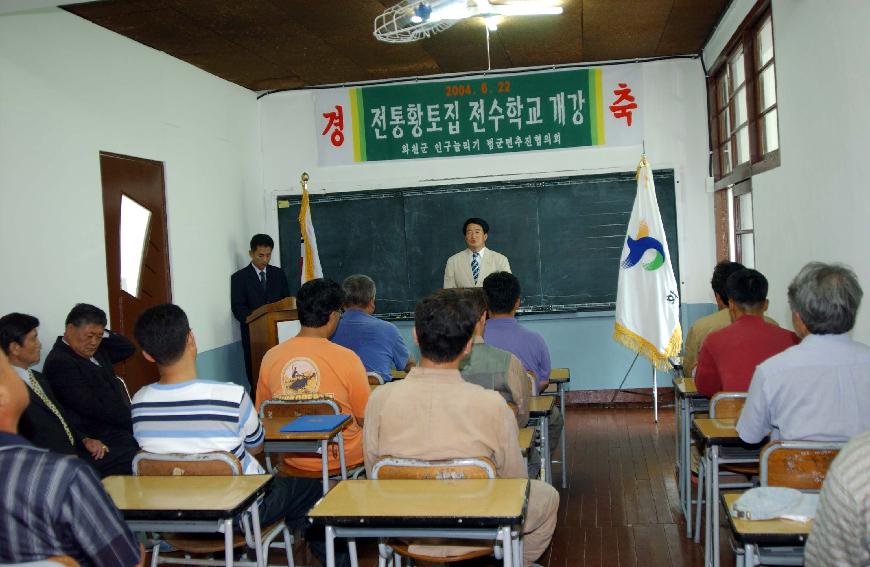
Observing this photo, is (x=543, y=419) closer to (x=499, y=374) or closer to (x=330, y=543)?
(x=499, y=374)

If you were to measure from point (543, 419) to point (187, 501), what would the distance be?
200cm

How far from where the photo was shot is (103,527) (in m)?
Answer: 1.57

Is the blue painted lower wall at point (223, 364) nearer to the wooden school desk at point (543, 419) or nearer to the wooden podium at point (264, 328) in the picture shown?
the wooden podium at point (264, 328)

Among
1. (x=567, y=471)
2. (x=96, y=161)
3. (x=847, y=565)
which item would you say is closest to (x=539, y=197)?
(x=567, y=471)

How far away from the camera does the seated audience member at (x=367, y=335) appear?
14.2ft

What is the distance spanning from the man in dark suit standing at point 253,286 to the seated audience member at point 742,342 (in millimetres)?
4159

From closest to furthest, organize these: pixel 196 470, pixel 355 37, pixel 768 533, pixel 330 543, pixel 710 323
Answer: pixel 768 533 → pixel 330 543 → pixel 196 470 → pixel 710 323 → pixel 355 37

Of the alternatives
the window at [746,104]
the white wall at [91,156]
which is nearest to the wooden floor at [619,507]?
the window at [746,104]

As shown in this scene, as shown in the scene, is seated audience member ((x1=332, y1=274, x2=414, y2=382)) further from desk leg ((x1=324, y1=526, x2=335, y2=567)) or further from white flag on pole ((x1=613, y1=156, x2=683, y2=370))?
white flag on pole ((x1=613, y1=156, x2=683, y2=370))

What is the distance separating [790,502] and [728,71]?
505cm

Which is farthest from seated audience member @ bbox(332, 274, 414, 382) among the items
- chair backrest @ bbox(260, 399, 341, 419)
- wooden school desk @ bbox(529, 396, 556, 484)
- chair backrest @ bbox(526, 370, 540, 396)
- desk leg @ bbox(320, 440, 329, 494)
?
desk leg @ bbox(320, 440, 329, 494)

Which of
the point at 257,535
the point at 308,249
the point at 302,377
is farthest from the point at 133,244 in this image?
the point at 257,535

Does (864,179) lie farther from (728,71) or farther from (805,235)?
(728,71)

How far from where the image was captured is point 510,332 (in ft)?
13.1
